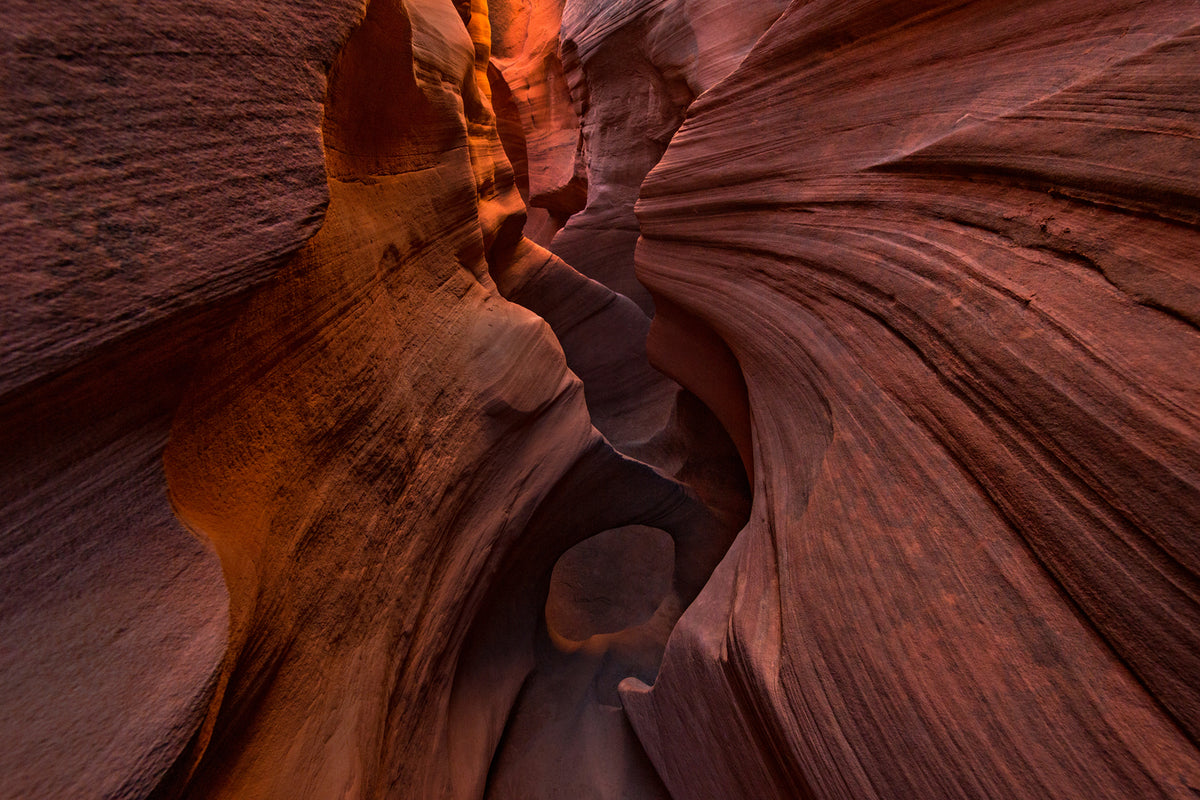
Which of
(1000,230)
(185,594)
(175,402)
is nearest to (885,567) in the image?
(1000,230)

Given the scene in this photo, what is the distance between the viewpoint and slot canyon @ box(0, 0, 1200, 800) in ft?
2.40

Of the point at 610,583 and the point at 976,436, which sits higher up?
the point at 976,436

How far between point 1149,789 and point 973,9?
5.53 feet

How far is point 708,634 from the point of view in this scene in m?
1.49

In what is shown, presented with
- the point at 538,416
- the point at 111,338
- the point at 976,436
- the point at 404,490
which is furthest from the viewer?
the point at 538,416

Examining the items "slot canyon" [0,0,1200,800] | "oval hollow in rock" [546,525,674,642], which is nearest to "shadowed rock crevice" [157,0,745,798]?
"slot canyon" [0,0,1200,800]

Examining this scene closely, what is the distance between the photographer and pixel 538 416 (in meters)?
2.15

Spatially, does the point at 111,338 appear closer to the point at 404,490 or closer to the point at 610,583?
the point at 404,490

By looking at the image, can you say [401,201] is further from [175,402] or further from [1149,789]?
[1149,789]

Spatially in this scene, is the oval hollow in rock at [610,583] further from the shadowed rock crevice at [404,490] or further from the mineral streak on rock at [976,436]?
the mineral streak on rock at [976,436]

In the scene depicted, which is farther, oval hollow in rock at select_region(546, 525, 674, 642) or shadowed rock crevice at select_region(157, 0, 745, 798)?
oval hollow in rock at select_region(546, 525, 674, 642)

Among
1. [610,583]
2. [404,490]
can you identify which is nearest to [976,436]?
[404,490]

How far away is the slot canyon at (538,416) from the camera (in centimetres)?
73

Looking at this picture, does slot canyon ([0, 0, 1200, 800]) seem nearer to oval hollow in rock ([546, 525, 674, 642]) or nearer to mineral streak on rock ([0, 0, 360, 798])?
mineral streak on rock ([0, 0, 360, 798])
